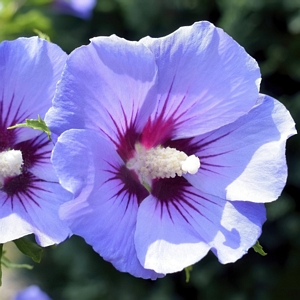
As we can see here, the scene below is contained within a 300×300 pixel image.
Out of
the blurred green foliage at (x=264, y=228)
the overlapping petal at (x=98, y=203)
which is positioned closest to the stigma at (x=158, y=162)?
the overlapping petal at (x=98, y=203)

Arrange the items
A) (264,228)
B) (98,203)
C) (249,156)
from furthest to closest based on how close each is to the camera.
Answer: (264,228) → (249,156) → (98,203)

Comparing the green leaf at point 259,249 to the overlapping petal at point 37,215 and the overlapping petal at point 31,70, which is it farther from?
the overlapping petal at point 31,70

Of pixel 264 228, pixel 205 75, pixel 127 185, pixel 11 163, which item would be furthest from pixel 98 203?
pixel 264 228

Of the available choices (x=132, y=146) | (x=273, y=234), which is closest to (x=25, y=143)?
(x=132, y=146)

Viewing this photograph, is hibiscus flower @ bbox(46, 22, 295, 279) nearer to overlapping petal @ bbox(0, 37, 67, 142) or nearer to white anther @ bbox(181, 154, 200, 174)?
white anther @ bbox(181, 154, 200, 174)

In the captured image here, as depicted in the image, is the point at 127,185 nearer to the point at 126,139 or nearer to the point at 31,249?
the point at 126,139
